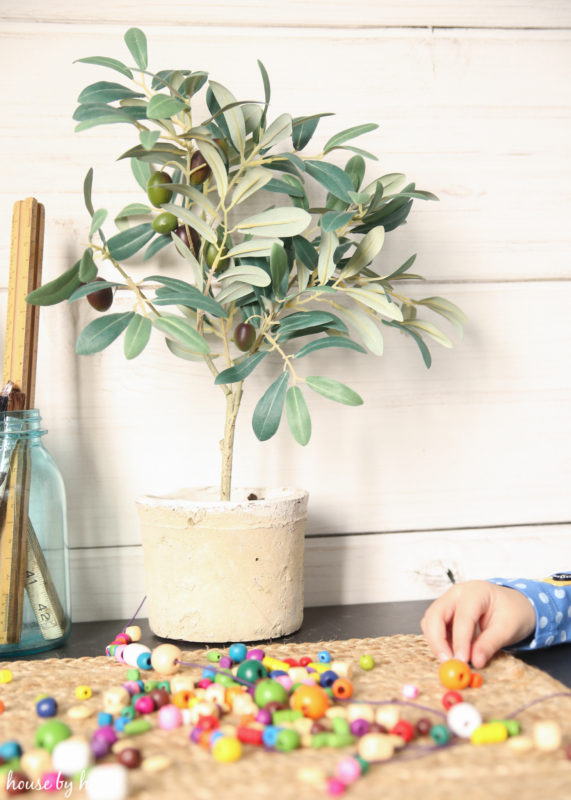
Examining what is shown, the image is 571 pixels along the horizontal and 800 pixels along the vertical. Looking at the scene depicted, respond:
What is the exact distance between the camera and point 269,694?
1.71 feet

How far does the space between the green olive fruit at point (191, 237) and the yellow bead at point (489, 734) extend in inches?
20.2

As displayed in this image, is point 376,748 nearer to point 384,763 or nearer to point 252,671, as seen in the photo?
point 384,763

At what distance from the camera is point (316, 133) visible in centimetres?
90

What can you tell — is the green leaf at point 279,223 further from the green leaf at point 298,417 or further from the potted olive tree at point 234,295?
the green leaf at point 298,417

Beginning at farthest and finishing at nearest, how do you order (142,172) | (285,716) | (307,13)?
(307,13) < (142,172) < (285,716)

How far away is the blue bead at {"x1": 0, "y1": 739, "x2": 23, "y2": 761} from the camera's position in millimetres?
444

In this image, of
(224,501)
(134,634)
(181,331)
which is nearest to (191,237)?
(181,331)

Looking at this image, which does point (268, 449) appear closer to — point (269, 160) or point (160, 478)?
point (160, 478)

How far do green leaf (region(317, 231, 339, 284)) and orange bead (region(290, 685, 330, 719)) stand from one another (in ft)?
1.26

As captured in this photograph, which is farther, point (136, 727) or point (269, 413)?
point (269, 413)

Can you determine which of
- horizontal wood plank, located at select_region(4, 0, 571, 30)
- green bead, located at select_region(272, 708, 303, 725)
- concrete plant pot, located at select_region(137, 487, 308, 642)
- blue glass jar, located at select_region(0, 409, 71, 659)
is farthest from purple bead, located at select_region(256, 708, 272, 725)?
horizontal wood plank, located at select_region(4, 0, 571, 30)

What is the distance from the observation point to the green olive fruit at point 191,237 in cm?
77

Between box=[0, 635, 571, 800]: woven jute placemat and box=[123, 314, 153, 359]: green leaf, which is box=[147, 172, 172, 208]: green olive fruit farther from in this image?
box=[0, 635, 571, 800]: woven jute placemat

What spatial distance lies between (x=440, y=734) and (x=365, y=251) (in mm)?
452
